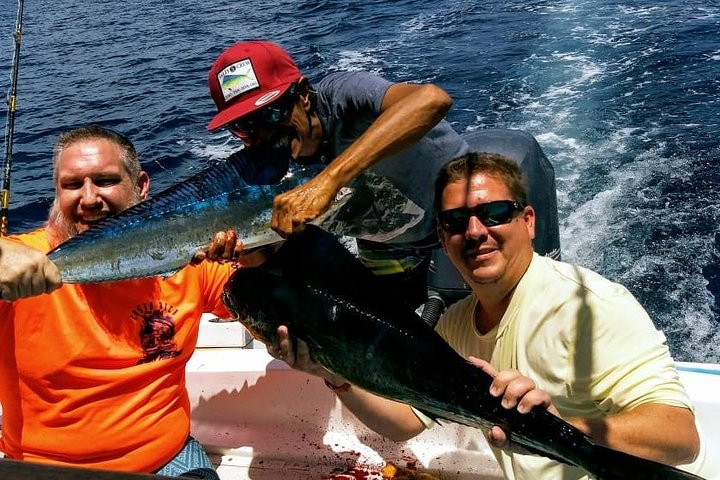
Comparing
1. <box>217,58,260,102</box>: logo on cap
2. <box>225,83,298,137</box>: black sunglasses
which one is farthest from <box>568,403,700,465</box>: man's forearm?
<box>217,58,260,102</box>: logo on cap

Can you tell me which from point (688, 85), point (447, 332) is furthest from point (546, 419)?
point (688, 85)

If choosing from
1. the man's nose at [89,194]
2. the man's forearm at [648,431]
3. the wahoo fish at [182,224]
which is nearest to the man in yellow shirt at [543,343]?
the man's forearm at [648,431]

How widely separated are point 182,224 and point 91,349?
0.73 meters

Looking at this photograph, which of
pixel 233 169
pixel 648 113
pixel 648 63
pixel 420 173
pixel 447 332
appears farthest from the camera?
pixel 648 63

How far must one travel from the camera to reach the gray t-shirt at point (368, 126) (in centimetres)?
232

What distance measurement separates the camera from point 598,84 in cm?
910

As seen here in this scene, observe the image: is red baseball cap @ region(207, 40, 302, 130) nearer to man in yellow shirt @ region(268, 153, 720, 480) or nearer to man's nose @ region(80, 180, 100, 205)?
man's nose @ region(80, 180, 100, 205)

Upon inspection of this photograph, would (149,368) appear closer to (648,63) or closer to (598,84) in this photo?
(598,84)

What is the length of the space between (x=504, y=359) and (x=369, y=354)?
0.48 meters

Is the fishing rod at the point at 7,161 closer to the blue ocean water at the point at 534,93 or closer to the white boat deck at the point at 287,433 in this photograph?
the white boat deck at the point at 287,433

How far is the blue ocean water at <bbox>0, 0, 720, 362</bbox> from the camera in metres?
5.70

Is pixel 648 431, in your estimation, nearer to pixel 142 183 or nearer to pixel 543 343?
pixel 543 343

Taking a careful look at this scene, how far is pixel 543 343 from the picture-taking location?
6.09 ft

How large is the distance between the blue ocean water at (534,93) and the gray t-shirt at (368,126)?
2833 millimetres
